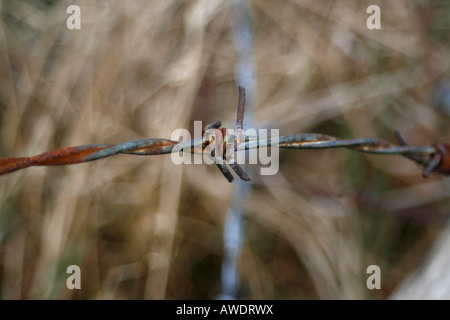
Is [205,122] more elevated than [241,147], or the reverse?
[205,122]

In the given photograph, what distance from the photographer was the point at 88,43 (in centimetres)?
150

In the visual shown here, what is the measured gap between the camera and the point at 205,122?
63.1 inches

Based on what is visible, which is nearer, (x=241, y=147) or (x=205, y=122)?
(x=241, y=147)

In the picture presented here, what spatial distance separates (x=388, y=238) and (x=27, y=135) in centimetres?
163

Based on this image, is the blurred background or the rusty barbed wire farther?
the blurred background

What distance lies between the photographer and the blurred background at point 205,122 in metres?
1.43

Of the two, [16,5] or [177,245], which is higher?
[16,5]

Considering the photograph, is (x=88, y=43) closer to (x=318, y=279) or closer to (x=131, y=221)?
(x=131, y=221)

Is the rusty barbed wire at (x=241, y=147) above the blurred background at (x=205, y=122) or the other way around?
the other way around

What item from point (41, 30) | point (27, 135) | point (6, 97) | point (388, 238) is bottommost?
point (388, 238)

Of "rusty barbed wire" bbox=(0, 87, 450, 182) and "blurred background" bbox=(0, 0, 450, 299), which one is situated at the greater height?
"blurred background" bbox=(0, 0, 450, 299)

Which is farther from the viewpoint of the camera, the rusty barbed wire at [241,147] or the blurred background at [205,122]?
the blurred background at [205,122]

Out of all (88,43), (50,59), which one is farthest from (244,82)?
(50,59)

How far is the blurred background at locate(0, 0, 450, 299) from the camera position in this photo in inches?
56.2
